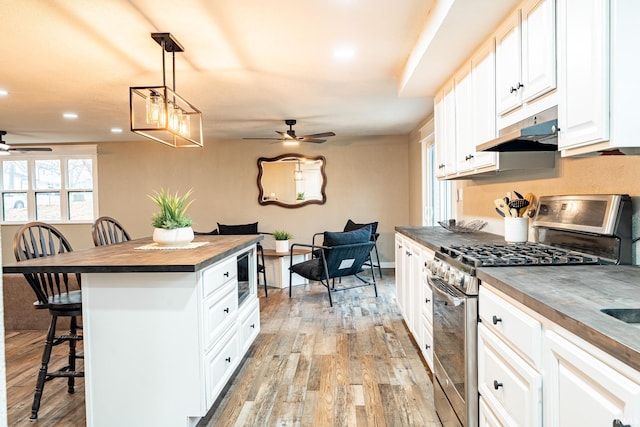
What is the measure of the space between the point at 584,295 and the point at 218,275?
1793mm

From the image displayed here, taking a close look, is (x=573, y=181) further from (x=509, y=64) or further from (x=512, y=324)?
(x=512, y=324)

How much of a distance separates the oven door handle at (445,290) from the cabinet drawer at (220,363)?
49.1 inches

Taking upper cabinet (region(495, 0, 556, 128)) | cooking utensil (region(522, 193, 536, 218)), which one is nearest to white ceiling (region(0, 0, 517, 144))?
upper cabinet (region(495, 0, 556, 128))

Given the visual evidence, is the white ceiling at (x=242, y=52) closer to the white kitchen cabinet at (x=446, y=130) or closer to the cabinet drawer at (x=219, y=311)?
the white kitchen cabinet at (x=446, y=130)

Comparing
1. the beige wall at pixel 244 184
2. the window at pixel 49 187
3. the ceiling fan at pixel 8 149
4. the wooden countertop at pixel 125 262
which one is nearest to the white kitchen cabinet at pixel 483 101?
the wooden countertop at pixel 125 262

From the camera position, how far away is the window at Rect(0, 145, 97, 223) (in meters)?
6.86

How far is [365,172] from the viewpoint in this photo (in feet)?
21.7

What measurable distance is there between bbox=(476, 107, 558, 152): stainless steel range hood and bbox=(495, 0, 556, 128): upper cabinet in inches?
1.5

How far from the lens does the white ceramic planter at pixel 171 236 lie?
8.36 ft

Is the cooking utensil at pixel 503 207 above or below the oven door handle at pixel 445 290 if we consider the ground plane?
above

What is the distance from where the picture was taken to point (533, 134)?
1612 mm

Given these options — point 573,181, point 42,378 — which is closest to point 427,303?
point 573,181

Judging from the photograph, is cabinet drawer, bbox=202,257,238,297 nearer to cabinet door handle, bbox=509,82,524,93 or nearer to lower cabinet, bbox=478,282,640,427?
lower cabinet, bbox=478,282,640,427

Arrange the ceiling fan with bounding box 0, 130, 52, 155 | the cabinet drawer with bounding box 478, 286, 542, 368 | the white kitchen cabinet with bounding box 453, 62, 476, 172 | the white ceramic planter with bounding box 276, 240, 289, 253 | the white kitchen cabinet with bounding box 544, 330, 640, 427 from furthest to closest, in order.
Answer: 1. the white ceramic planter with bounding box 276, 240, 289, 253
2. the ceiling fan with bounding box 0, 130, 52, 155
3. the white kitchen cabinet with bounding box 453, 62, 476, 172
4. the cabinet drawer with bounding box 478, 286, 542, 368
5. the white kitchen cabinet with bounding box 544, 330, 640, 427
